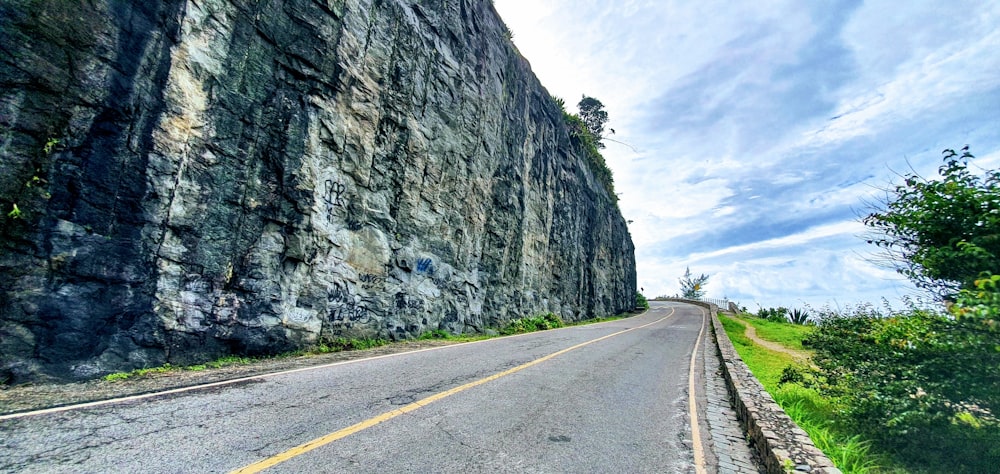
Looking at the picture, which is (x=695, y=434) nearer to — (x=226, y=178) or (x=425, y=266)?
(x=226, y=178)

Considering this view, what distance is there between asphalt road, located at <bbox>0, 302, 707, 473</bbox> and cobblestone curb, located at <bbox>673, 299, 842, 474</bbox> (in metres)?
0.75

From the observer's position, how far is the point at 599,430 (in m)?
5.14

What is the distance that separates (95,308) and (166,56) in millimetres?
4856

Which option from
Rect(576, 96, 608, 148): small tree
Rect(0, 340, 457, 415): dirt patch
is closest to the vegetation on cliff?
Rect(576, 96, 608, 148): small tree

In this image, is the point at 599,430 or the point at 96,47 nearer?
the point at 599,430

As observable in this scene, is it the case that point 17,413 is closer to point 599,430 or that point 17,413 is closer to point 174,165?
point 174,165

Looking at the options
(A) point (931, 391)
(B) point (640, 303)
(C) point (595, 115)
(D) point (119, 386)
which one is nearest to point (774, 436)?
(A) point (931, 391)

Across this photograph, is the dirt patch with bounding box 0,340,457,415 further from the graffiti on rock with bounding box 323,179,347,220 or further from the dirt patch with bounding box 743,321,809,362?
the dirt patch with bounding box 743,321,809,362

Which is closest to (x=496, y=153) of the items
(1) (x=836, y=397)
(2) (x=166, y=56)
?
(2) (x=166, y=56)

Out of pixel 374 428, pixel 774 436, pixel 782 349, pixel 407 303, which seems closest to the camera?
pixel 374 428

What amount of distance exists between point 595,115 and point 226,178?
45223 millimetres

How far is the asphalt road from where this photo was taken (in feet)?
12.0

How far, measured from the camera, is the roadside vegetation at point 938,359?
475cm

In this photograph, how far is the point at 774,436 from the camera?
15.8 ft
